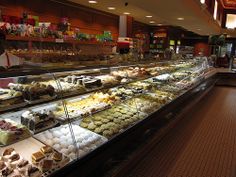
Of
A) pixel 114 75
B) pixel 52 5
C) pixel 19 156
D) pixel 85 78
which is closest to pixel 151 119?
pixel 114 75

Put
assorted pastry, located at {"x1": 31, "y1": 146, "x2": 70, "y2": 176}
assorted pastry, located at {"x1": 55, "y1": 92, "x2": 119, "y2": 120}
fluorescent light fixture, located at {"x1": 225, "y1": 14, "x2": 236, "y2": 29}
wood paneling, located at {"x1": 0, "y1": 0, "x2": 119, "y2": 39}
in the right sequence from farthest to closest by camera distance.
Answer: fluorescent light fixture, located at {"x1": 225, "y1": 14, "x2": 236, "y2": 29} < wood paneling, located at {"x1": 0, "y1": 0, "x2": 119, "y2": 39} < assorted pastry, located at {"x1": 55, "y1": 92, "x2": 119, "y2": 120} < assorted pastry, located at {"x1": 31, "y1": 146, "x2": 70, "y2": 176}

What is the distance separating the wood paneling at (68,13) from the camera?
4746 millimetres

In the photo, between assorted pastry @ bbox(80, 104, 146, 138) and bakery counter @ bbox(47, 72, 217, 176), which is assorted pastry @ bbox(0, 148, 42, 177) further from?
assorted pastry @ bbox(80, 104, 146, 138)

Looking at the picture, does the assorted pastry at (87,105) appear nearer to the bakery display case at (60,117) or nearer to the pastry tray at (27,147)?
the bakery display case at (60,117)

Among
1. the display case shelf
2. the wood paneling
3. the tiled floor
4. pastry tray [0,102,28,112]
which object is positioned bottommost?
the tiled floor

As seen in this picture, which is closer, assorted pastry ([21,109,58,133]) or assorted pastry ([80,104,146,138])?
assorted pastry ([21,109,58,133])

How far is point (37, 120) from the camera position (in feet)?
7.13

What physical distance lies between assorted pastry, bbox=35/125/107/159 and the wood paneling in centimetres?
302

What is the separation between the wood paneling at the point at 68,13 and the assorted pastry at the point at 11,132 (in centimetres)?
312

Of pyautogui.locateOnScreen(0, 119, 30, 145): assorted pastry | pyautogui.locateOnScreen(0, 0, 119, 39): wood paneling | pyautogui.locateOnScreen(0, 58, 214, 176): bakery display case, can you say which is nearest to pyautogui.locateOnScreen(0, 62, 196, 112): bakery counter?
pyautogui.locateOnScreen(0, 58, 214, 176): bakery display case

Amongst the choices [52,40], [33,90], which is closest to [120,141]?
[33,90]

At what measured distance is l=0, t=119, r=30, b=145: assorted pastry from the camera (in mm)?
1990


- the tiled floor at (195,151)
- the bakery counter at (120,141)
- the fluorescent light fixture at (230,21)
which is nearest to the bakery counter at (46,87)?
the bakery counter at (120,141)

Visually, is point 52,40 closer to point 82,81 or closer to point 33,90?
point 82,81
